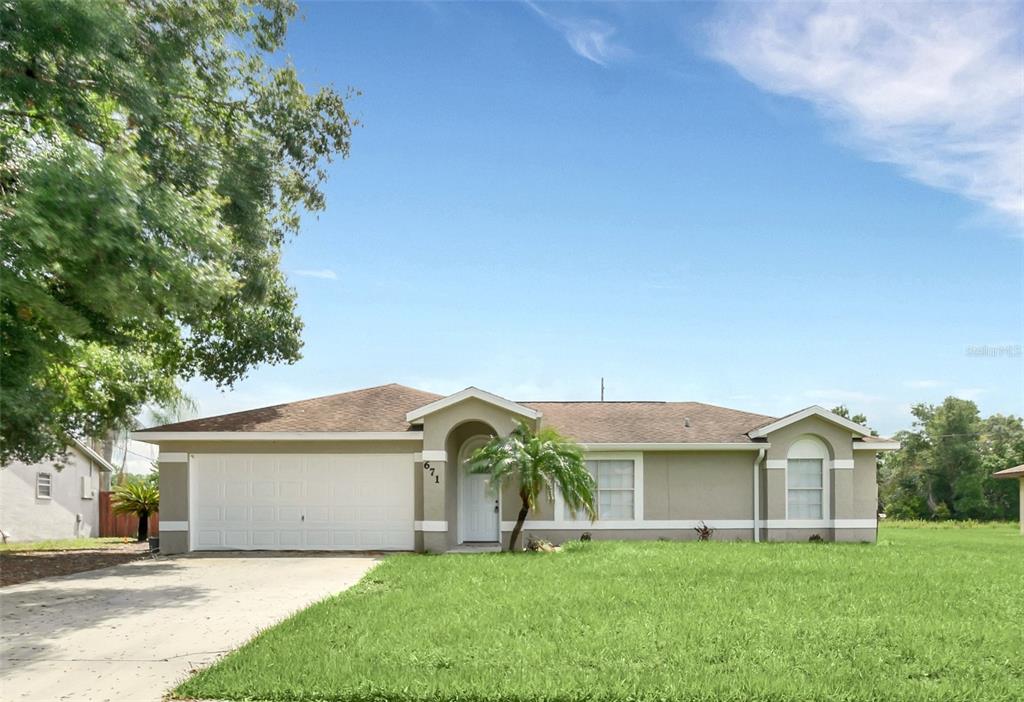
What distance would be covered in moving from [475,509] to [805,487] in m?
8.39

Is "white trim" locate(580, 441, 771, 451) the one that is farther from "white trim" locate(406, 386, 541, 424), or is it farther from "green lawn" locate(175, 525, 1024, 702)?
"green lawn" locate(175, 525, 1024, 702)

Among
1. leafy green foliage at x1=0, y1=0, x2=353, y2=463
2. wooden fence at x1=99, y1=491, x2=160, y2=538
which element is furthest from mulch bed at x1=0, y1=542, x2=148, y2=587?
wooden fence at x1=99, y1=491, x2=160, y2=538

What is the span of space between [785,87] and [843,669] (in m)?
14.4

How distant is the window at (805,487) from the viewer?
21875 millimetres

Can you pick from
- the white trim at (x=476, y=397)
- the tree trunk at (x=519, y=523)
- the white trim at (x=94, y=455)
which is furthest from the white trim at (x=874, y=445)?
the white trim at (x=94, y=455)

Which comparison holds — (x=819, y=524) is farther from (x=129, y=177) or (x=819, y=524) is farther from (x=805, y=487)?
(x=129, y=177)

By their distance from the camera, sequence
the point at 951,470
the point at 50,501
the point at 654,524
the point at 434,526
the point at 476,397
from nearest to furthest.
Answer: the point at 434,526, the point at 476,397, the point at 654,524, the point at 50,501, the point at 951,470

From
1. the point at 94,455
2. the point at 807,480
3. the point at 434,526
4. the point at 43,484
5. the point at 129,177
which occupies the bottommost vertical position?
the point at 43,484

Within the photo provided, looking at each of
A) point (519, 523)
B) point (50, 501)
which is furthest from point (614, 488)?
point (50, 501)

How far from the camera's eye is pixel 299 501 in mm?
20609

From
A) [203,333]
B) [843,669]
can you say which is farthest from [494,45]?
[843,669]

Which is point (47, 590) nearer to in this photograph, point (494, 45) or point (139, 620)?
point (139, 620)

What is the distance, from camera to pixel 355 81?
18828 millimetres

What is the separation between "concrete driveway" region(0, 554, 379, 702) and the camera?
26.4ft
